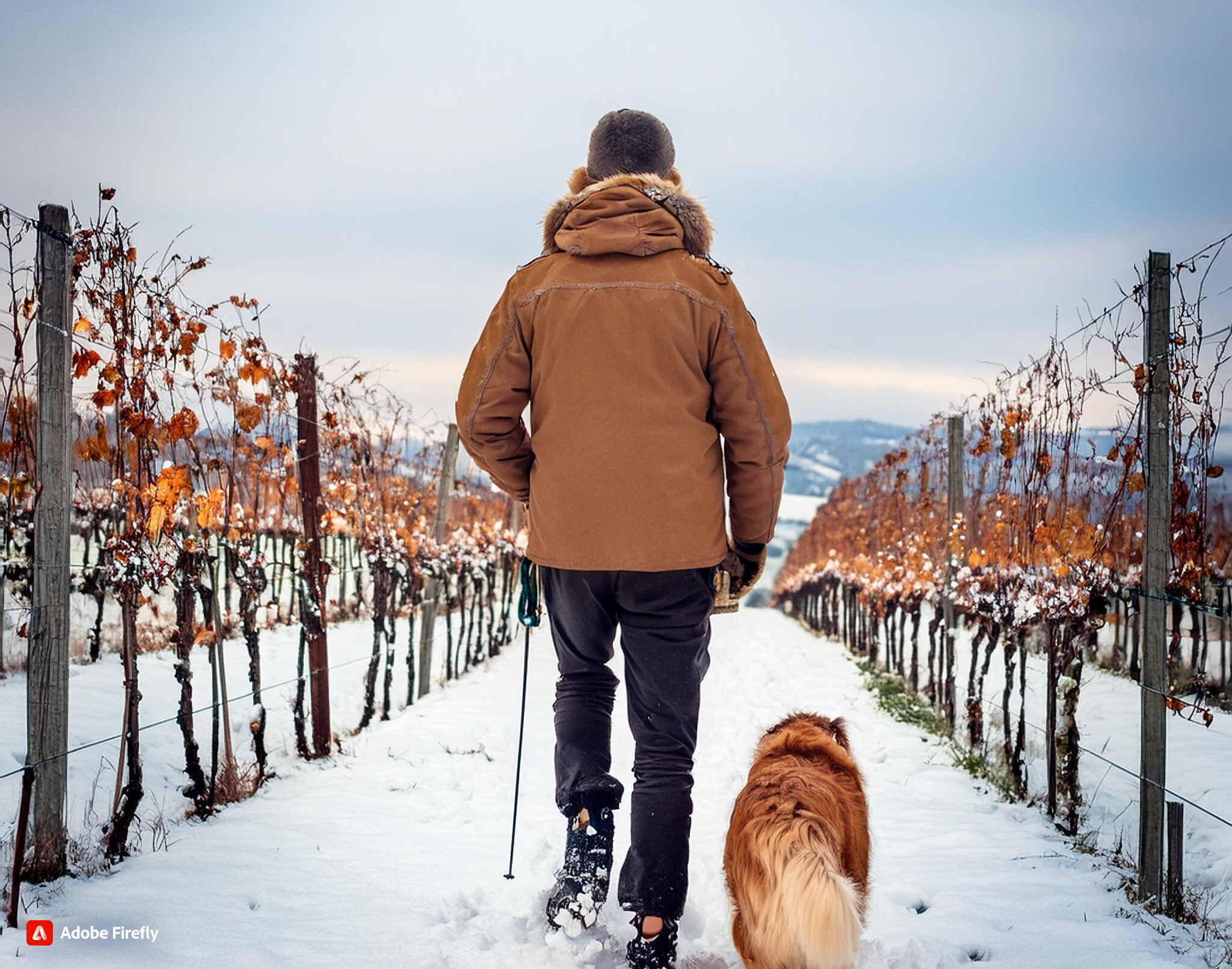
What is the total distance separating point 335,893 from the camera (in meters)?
2.36

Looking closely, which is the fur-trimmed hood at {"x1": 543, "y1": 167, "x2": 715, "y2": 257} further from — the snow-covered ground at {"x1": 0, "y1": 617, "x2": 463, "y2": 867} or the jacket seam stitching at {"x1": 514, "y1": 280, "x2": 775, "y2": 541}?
the snow-covered ground at {"x1": 0, "y1": 617, "x2": 463, "y2": 867}

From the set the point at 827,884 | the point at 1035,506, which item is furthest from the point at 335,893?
the point at 1035,506

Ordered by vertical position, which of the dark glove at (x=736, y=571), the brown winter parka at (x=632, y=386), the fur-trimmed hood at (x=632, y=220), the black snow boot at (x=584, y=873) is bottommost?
the black snow boot at (x=584, y=873)

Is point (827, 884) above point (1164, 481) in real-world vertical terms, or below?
below

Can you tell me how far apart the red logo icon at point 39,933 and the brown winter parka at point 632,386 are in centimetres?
151

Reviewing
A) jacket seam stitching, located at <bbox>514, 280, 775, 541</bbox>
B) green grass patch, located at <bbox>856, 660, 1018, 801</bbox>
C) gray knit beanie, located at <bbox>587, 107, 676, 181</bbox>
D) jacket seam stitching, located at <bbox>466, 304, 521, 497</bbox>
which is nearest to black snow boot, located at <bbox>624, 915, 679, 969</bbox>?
jacket seam stitching, located at <bbox>514, 280, 775, 541</bbox>

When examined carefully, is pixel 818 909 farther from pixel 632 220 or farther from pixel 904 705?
pixel 904 705

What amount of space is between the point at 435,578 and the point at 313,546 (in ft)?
9.09

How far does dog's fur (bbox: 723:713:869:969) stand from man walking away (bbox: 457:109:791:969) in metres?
0.20

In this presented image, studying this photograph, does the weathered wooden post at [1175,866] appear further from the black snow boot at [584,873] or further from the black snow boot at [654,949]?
the black snow boot at [584,873]

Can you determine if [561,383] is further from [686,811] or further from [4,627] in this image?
[4,627]

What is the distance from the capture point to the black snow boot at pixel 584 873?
2.07 meters

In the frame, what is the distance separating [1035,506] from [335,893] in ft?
12.4

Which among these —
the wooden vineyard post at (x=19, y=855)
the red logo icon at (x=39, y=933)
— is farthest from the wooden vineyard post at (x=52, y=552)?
the red logo icon at (x=39, y=933)
